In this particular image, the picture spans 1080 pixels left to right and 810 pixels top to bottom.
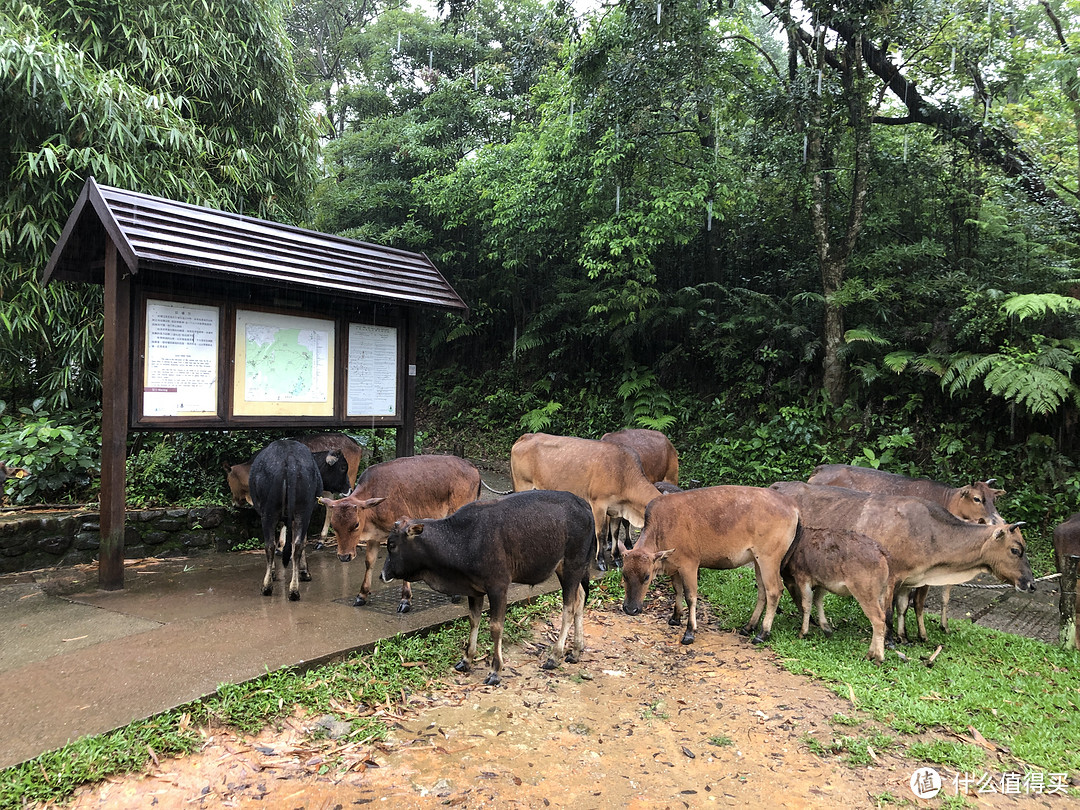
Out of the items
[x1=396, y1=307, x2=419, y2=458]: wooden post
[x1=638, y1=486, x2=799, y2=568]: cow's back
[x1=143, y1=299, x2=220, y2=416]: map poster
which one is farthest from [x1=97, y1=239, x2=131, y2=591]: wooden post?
[x1=638, y1=486, x2=799, y2=568]: cow's back

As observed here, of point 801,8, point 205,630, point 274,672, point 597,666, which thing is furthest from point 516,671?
point 801,8

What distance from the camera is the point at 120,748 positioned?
135 inches

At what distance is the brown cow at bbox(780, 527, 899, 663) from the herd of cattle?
1 cm

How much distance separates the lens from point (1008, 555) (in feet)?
18.3

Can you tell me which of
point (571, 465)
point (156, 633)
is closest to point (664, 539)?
point (571, 465)

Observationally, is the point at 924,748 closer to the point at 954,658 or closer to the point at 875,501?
the point at 954,658

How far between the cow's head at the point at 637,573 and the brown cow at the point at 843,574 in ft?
3.94

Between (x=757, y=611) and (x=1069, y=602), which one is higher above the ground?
(x=1069, y=602)

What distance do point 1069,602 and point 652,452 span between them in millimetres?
4855

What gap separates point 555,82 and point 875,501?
10.8 m

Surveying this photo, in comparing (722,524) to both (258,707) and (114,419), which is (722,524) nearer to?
(258,707)

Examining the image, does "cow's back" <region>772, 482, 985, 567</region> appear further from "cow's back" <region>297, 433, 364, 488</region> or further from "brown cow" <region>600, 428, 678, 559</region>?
"cow's back" <region>297, 433, 364, 488</region>

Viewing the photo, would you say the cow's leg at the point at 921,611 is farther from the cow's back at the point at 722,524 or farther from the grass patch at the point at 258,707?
the grass patch at the point at 258,707

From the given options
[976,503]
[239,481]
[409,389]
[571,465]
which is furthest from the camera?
[409,389]
